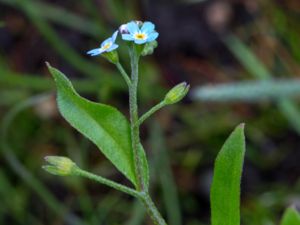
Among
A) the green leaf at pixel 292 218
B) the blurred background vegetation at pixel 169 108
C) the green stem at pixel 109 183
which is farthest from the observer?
the blurred background vegetation at pixel 169 108

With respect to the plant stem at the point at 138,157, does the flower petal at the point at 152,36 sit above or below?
above

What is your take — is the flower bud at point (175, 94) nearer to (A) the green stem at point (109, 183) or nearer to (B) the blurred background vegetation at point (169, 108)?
(A) the green stem at point (109, 183)

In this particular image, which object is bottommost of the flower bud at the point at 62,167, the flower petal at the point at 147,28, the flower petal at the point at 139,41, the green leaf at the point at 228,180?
the green leaf at the point at 228,180

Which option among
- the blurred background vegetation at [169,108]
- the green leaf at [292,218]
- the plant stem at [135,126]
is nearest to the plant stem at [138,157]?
the plant stem at [135,126]

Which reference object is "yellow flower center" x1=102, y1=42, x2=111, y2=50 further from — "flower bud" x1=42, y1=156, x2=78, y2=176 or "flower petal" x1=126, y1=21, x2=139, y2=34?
"flower bud" x1=42, y1=156, x2=78, y2=176

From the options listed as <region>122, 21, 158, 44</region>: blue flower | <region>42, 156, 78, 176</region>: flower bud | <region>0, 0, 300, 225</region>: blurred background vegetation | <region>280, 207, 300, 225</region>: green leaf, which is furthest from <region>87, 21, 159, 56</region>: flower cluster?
<region>0, 0, 300, 225</region>: blurred background vegetation

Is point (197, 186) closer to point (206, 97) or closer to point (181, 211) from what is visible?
point (181, 211)

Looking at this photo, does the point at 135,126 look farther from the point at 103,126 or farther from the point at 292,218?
the point at 292,218

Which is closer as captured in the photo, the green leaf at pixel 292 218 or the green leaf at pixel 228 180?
the green leaf at pixel 228 180

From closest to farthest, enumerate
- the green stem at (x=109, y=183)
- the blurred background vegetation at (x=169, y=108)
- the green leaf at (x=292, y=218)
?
the green stem at (x=109, y=183) → the green leaf at (x=292, y=218) → the blurred background vegetation at (x=169, y=108)

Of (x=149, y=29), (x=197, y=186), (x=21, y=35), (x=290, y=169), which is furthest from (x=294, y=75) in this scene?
(x=149, y=29)
